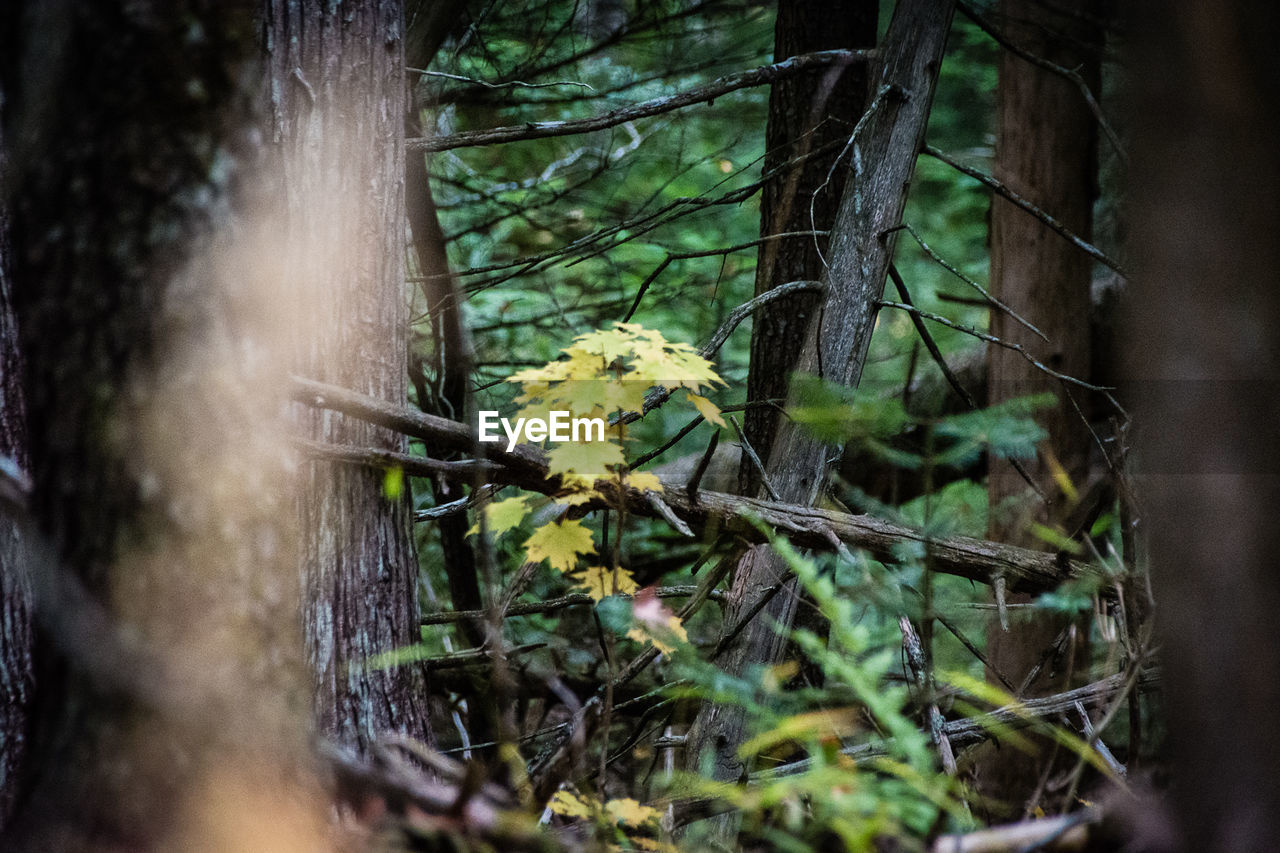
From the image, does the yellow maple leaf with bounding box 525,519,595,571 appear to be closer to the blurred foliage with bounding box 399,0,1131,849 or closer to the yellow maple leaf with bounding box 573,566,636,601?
the yellow maple leaf with bounding box 573,566,636,601

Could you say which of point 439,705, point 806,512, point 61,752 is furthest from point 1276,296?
point 439,705

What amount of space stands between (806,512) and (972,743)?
1.23m

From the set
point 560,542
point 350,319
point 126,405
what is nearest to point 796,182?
point 350,319

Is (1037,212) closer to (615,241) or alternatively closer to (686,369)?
(686,369)

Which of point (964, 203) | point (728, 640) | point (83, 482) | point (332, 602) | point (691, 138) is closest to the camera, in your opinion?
point (83, 482)

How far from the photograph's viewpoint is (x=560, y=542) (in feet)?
8.24

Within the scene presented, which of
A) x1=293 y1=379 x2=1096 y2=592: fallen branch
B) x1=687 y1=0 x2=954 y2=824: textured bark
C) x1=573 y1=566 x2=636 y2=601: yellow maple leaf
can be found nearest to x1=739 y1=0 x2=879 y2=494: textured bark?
x1=687 y1=0 x2=954 y2=824: textured bark

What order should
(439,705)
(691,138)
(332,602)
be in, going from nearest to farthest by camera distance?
(332,602) < (439,705) < (691,138)

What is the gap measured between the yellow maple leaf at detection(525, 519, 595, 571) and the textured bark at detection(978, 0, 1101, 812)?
3.74 metres

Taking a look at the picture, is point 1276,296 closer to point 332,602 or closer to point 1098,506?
point 1098,506

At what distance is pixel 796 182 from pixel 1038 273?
227cm

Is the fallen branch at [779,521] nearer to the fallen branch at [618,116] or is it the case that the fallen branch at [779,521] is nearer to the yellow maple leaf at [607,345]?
the yellow maple leaf at [607,345]

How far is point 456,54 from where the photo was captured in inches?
178

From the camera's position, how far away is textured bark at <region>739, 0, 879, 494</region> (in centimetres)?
419
